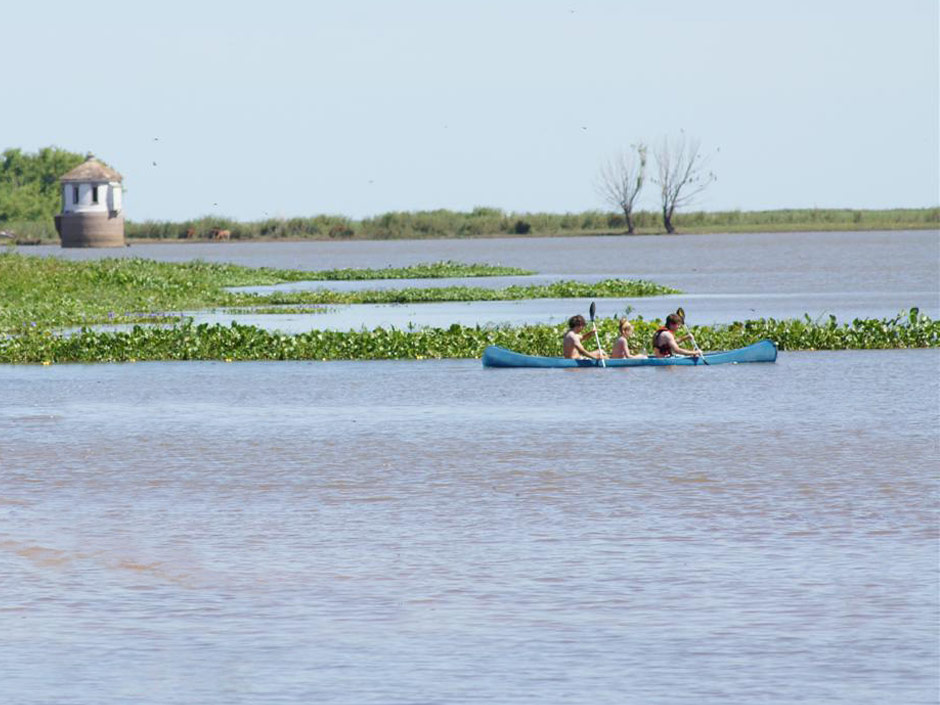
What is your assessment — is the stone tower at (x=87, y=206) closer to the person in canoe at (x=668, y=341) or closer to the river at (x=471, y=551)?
the person in canoe at (x=668, y=341)

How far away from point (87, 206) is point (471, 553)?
129146mm

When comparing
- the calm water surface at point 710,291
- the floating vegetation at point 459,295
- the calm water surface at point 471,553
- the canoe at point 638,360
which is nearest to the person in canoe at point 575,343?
the canoe at point 638,360

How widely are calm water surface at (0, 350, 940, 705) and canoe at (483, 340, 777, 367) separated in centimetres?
416

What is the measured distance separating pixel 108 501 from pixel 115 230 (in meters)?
128

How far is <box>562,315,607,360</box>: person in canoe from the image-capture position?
2792cm

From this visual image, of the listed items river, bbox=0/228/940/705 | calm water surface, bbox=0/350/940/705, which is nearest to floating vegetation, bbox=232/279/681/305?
river, bbox=0/228/940/705

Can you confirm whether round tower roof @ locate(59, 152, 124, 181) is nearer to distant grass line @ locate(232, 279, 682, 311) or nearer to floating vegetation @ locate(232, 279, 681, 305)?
floating vegetation @ locate(232, 279, 681, 305)

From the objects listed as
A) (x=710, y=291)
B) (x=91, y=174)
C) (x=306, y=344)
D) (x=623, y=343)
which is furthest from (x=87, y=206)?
(x=623, y=343)

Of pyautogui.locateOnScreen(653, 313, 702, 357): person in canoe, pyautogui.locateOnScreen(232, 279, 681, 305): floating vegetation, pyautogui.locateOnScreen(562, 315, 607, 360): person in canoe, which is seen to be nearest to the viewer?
pyautogui.locateOnScreen(562, 315, 607, 360): person in canoe

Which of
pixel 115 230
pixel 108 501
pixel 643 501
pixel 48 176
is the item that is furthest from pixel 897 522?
pixel 48 176

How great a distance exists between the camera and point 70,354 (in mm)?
32062

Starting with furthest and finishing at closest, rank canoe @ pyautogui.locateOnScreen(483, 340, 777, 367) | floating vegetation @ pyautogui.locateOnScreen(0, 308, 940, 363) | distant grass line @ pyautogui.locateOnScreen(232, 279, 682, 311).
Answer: distant grass line @ pyautogui.locateOnScreen(232, 279, 682, 311) < floating vegetation @ pyautogui.locateOnScreen(0, 308, 940, 363) < canoe @ pyautogui.locateOnScreen(483, 340, 777, 367)

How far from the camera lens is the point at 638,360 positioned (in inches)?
1111

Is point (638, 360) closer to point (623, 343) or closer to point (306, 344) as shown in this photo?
point (623, 343)
